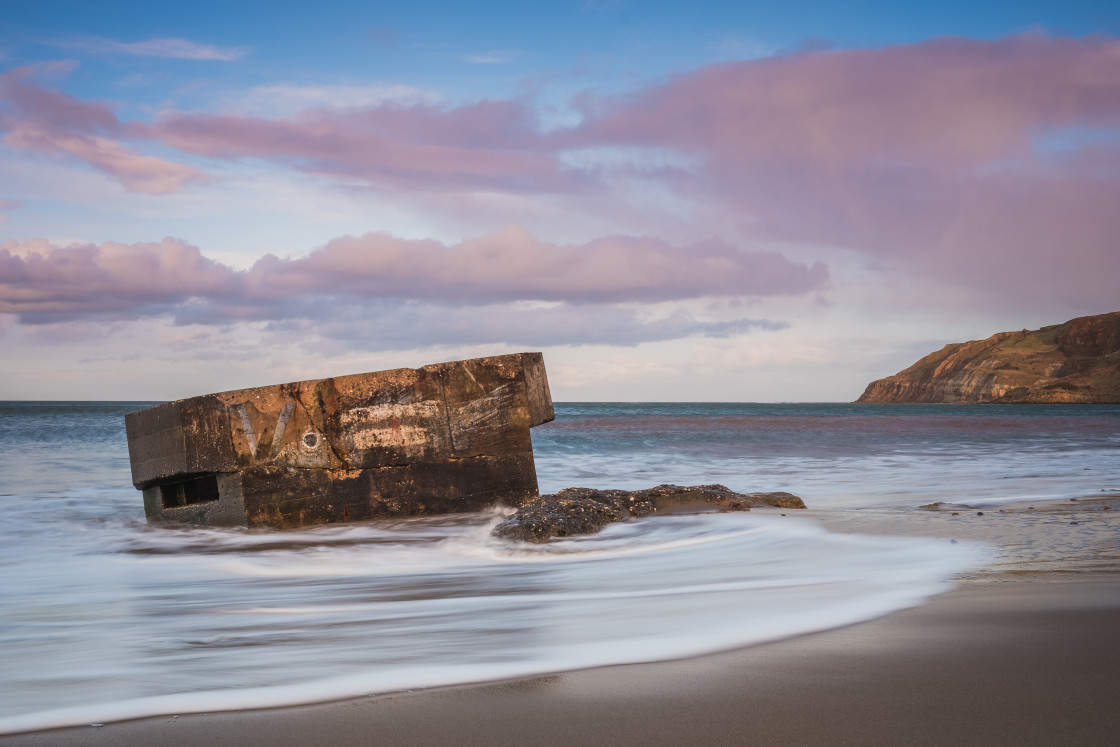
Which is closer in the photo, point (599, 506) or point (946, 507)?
point (599, 506)

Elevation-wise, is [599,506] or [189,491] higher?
[189,491]

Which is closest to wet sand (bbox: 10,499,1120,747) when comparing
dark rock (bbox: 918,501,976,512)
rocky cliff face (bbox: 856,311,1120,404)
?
dark rock (bbox: 918,501,976,512)

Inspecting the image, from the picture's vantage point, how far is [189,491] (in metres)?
6.30

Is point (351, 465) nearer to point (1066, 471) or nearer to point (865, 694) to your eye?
point (865, 694)

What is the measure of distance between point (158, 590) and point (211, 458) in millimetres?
1866

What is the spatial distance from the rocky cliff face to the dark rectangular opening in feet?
265

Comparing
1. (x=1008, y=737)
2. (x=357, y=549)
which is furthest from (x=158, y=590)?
(x=1008, y=737)

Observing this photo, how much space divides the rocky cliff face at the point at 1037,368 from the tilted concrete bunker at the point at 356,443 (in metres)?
79.9

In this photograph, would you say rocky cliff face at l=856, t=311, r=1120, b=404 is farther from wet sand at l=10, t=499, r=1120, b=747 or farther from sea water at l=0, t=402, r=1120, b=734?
wet sand at l=10, t=499, r=1120, b=747

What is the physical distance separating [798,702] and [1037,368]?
305ft

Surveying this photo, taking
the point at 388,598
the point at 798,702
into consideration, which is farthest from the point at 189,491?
the point at 798,702

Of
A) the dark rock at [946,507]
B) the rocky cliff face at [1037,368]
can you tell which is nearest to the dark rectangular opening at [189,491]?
the dark rock at [946,507]

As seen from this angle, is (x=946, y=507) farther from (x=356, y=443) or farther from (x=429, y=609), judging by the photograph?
(x=429, y=609)

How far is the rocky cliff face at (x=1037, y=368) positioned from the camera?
7438 cm
